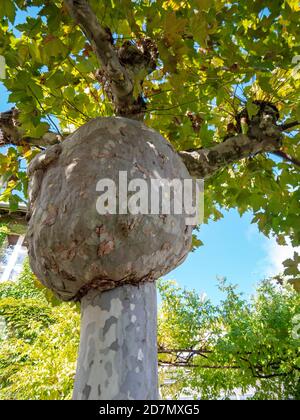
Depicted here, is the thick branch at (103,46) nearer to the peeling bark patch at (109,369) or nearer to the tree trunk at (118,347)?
the tree trunk at (118,347)

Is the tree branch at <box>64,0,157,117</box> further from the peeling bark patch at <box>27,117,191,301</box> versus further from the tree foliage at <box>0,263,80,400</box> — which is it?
the tree foliage at <box>0,263,80,400</box>

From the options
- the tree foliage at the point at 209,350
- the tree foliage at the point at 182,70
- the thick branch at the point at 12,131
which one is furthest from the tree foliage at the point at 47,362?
the tree foliage at the point at 182,70

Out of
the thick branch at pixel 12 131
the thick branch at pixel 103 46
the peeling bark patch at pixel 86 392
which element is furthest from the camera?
the thick branch at pixel 12 131

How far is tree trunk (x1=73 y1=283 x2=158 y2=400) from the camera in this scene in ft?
3.32

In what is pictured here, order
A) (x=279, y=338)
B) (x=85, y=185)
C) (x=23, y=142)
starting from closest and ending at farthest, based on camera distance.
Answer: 1. (x=85, y=185)
2. (x=23, y=142)
3. (x=279, y=338)

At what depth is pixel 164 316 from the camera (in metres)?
7.08

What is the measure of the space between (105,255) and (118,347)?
0.32 m

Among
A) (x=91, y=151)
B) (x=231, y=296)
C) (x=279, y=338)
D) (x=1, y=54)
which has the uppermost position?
(x=1, y=54)

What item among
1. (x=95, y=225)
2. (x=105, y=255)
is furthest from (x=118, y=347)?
(x=95, y=225)

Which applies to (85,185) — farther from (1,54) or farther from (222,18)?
(222,18)

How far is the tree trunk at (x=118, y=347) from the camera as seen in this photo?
1011mm

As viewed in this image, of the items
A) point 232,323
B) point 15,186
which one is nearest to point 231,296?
point 232,323

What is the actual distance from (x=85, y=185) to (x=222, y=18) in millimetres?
1738

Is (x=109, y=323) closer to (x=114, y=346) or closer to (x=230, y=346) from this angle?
(x=114, y=346)
